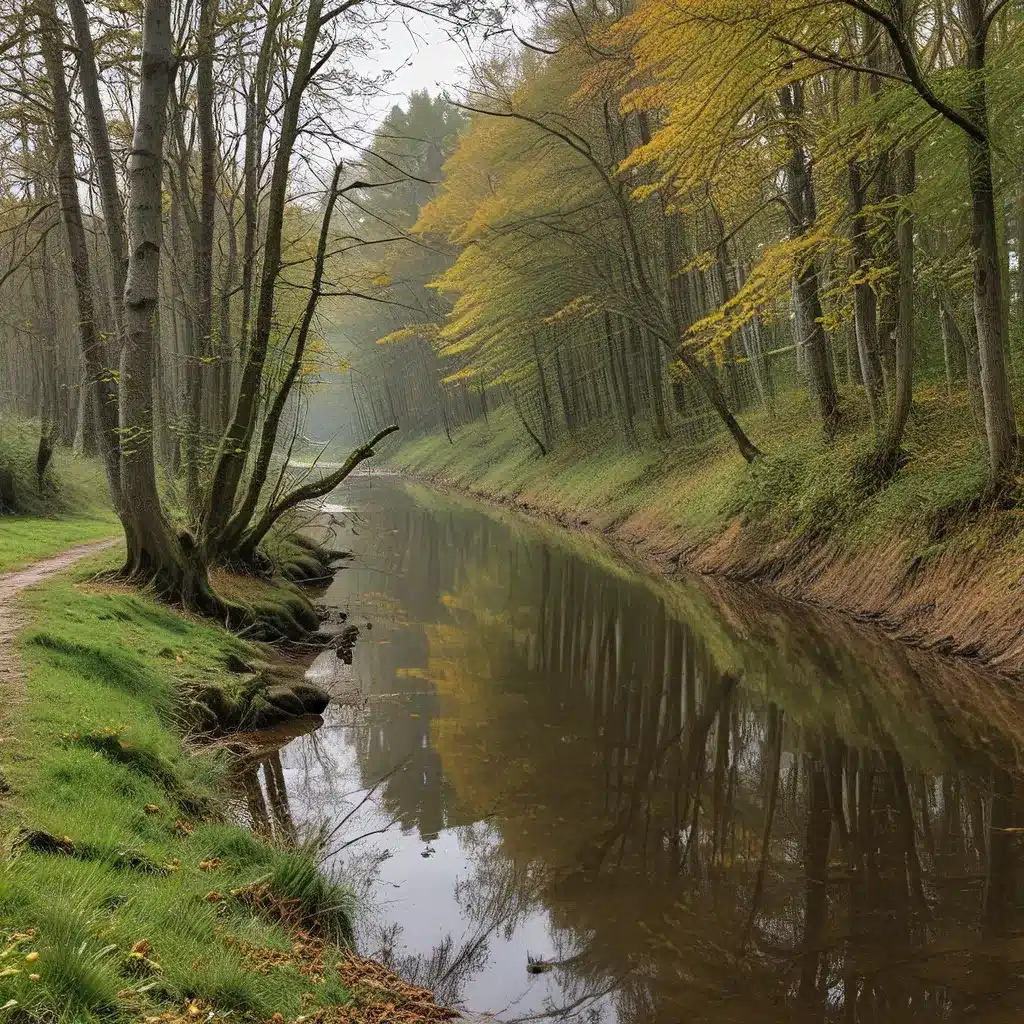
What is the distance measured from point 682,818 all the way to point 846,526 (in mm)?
6306

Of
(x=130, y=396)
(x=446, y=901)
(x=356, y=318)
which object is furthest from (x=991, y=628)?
(x=356, y=318)

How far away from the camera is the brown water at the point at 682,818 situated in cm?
354

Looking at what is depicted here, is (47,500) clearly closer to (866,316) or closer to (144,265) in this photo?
(144,265)

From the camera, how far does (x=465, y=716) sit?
23.8 ft

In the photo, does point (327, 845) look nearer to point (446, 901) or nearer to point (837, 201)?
point (446, 901)

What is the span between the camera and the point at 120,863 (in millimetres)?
3316

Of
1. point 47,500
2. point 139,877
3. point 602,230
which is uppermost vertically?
point 602,230

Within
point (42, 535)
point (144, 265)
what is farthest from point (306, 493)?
point (42, 535)

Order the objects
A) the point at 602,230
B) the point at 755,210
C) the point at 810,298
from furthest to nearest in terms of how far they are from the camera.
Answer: the point at 602,230 < the point at 755,210 < the point at 810,298

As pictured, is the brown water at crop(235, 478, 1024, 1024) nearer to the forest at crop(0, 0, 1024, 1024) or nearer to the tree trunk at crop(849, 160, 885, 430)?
the forest at crop(0, 0, 1024, 1024)

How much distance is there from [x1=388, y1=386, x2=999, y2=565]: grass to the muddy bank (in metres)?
0.23

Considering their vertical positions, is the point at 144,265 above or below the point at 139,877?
above

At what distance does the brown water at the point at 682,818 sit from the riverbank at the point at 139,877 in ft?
1.67

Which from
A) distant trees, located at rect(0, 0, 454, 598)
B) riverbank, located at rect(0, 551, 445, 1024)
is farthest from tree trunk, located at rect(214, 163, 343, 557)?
riverbank, located at rect(0, 551, 445, 1024)
